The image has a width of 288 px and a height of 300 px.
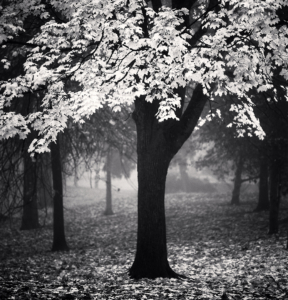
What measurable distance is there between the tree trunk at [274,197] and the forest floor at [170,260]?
0.36 meters

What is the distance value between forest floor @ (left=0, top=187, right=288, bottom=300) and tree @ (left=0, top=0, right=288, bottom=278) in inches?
43.7

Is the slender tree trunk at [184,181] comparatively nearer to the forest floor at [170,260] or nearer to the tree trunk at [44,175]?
the forest floor at [170,260]

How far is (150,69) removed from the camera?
5180 millimetres

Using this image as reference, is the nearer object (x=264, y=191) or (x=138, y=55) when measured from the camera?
(x=138, y=55)

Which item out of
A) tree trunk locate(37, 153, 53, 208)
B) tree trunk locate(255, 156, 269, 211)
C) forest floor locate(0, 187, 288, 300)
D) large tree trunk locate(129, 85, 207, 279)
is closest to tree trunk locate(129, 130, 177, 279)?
large tree trunk locate(129, 85, 207, 279)

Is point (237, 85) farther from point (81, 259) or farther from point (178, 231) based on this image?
point (178, 231)

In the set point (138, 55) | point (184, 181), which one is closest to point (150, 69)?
point (138, 55)

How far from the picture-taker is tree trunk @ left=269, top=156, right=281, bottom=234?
1073 centimetres

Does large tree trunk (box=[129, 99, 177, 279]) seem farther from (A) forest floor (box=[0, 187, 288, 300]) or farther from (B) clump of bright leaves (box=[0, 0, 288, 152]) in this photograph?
(B) clump of bright leaves (box=[0, 0, 288, 152])

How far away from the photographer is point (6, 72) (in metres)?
8.82

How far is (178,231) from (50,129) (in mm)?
9171

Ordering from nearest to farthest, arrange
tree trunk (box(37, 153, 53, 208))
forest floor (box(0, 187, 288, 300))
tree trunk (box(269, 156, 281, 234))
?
forest floor (box(0, 187, 288, 300)) → tree trunk (box(37, 153, 53, 208)) → tree trunk (box(269, 156, 281, 234))

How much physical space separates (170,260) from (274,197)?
497 cm

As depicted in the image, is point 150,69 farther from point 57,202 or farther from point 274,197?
point 274,197
